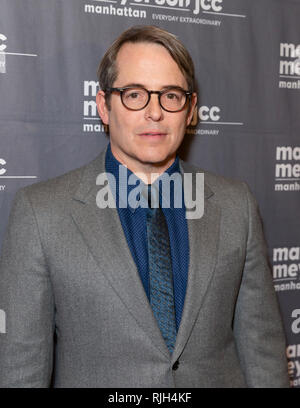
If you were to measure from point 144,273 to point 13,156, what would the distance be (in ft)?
→ 2.44

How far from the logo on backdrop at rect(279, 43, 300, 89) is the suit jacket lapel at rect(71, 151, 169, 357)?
3.94 ft

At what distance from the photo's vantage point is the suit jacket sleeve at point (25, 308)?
1.35 metres

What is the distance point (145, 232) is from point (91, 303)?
0.28 m

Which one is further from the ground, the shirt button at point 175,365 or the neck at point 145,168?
the neck at point 145,168

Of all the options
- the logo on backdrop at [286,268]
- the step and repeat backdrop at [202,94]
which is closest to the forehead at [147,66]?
the step and repeat backdrop at [202,94]

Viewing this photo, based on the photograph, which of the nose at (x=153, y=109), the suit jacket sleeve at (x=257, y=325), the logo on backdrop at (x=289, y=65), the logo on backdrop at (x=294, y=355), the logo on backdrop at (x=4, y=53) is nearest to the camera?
the nose at (x=153, y=109)

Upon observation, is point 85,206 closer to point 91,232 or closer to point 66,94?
point 91,232

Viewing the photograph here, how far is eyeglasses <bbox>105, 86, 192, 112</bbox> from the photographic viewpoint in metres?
1.48

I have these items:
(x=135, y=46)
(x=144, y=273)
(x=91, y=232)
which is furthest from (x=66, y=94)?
(x=144, y=273)

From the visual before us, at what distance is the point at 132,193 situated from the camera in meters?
1.51

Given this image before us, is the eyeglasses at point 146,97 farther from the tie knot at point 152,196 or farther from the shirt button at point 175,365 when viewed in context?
the shirt button at point 175,365

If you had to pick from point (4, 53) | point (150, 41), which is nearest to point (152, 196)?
point (150, 41)

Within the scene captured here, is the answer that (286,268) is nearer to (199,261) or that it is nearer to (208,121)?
(208,121)

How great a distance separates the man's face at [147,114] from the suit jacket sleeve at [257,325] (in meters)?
0.41
